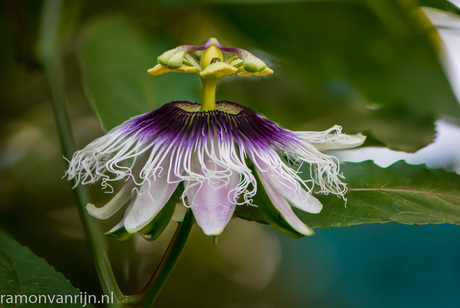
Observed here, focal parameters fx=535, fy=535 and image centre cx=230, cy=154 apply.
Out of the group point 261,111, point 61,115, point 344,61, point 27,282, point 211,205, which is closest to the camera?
point 211,205

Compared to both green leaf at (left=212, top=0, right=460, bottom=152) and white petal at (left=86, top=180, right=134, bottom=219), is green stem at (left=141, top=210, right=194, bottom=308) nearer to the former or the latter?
white petal at (left=86, top=180, right=134, bottom=219)

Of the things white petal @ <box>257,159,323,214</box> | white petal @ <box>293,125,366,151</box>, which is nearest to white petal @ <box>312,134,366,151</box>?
white petal @ <box>293,125,366,151</box>

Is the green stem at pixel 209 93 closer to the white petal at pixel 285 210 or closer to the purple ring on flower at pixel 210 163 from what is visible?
the purple ring on flower at pixel 210 163

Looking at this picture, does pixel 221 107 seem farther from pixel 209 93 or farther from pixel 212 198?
pixel 212 198

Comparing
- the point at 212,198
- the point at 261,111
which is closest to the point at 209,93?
the point at 212,198

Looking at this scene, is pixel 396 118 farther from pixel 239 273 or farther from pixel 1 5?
pixel 1 5

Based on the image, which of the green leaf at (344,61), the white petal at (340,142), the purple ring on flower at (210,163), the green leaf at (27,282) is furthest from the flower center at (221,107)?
the green leaf at (344,61)

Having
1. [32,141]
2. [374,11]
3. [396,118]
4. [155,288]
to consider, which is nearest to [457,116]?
[396,118]
